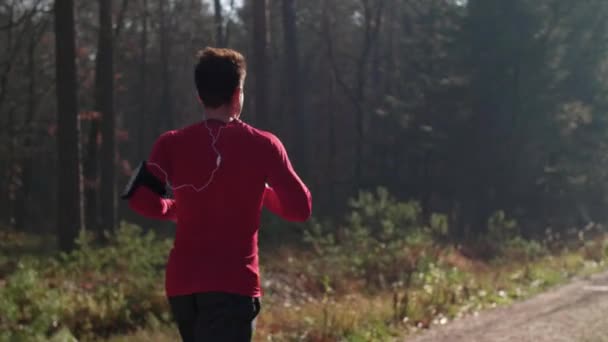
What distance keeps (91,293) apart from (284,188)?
383 inches

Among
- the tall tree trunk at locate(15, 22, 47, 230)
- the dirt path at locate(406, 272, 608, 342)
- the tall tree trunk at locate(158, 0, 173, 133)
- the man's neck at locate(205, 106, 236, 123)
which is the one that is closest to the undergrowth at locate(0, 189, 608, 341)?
the dirt path at locate(406, 272, 608, 342)

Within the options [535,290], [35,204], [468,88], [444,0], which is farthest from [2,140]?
[535,290]

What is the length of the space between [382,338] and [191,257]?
551cm

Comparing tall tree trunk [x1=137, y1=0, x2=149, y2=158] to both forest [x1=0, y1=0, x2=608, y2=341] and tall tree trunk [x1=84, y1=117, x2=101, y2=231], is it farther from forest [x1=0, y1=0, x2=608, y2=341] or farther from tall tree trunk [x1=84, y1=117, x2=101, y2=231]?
tall tree trunk [x1=84, y1=117, x2=101, y2=231]

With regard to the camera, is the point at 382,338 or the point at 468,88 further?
the point at 468,88

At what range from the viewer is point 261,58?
25.1 m

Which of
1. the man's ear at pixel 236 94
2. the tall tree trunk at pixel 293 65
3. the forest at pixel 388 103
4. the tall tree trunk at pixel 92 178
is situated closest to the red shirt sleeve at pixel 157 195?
the man's ear at pixel 236 94

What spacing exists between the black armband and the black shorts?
433mm

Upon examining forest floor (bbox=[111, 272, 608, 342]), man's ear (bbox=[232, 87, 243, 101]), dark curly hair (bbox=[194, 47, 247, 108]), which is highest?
A: dark curly hair (bbox=[194, 47, 247, 108])

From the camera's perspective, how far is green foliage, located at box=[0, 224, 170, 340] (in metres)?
10.1

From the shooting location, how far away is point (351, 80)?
173 feet

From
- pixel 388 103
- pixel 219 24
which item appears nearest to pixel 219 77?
pixel 219 24

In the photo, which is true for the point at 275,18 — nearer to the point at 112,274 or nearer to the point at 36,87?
the point at 36,87

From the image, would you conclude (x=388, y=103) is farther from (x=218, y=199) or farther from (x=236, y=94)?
(x=218, y=199)
